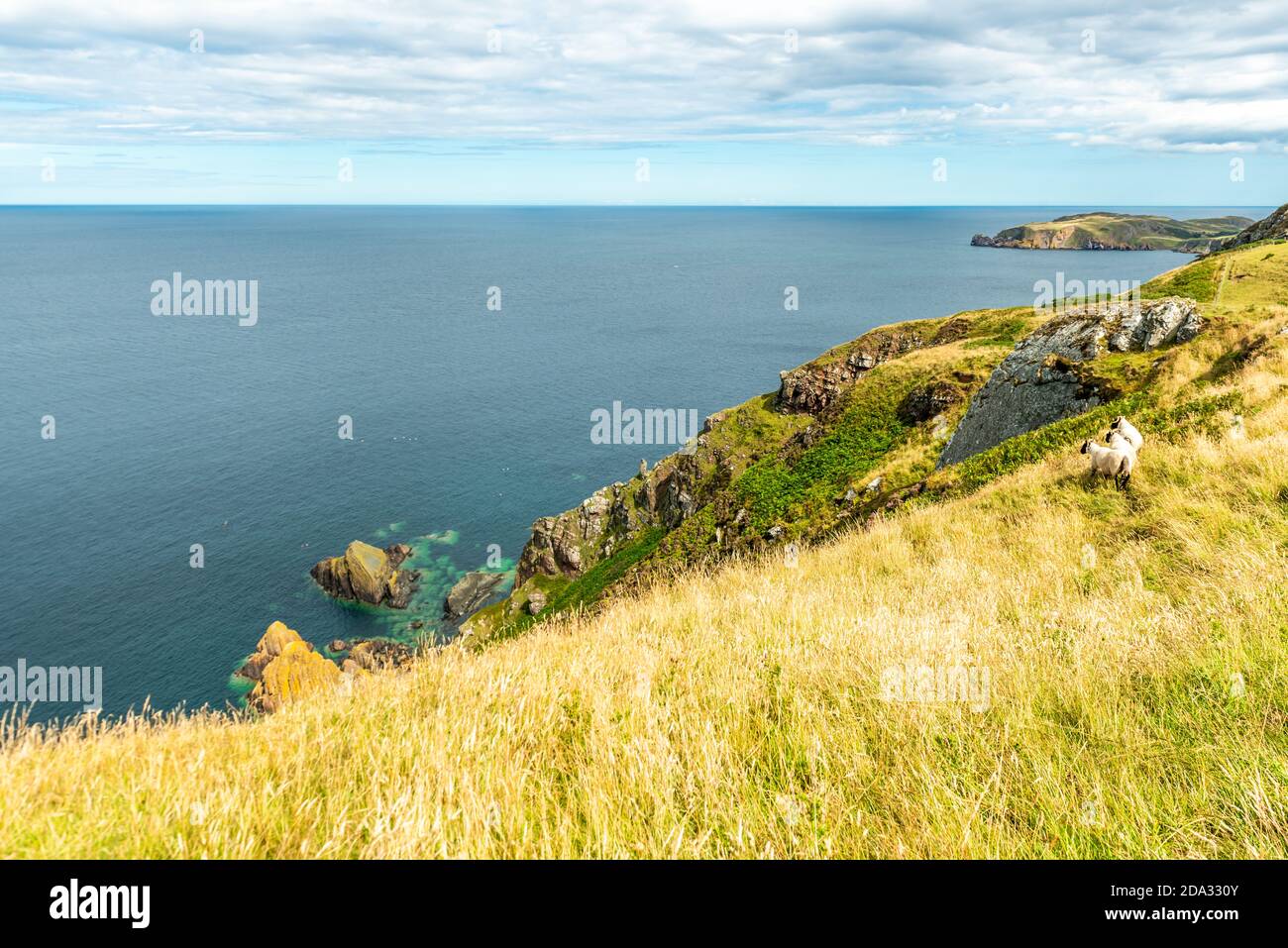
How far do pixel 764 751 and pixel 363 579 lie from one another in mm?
67063

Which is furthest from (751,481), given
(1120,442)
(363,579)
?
(363,579)

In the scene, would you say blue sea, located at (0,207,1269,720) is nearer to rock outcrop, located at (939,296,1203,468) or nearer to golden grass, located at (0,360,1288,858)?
golden grass, located at (0,360,1288,858)

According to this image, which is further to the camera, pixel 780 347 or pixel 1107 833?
pixel 780 347

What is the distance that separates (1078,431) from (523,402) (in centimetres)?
10203

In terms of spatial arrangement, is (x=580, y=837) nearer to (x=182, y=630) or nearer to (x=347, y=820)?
(x=347, y=820)

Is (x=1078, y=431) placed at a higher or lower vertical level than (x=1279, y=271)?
lower

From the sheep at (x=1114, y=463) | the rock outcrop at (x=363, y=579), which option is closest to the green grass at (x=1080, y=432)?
the sheep at (x=1114, y=463)

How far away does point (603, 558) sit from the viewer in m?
55.4

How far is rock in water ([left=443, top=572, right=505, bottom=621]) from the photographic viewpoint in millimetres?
63156

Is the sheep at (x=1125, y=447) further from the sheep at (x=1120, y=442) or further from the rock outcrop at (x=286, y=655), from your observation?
the rock outcrop at (x=286, y=655)

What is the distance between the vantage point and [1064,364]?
80.9 feet

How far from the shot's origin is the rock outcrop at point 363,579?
65.0 metres

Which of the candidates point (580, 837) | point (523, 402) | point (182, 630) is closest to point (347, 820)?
point (580, 837)
